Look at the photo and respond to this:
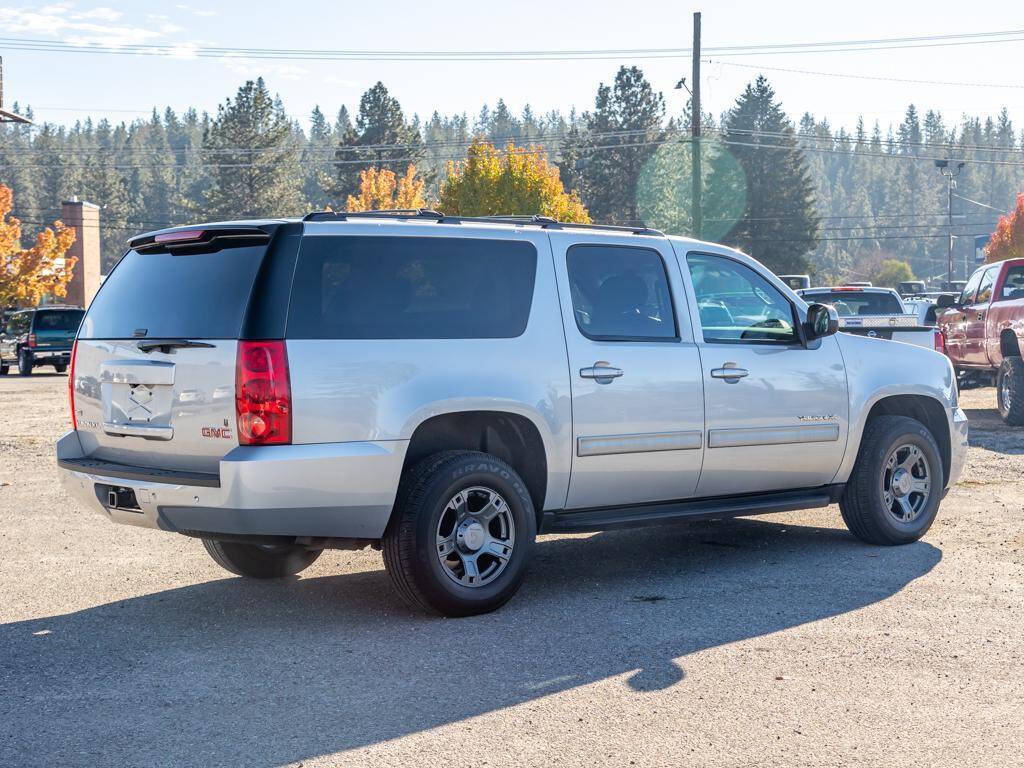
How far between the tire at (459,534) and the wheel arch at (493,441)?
16 centimetres

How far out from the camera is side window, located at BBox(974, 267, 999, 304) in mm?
18312

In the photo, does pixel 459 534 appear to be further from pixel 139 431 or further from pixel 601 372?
pixel 139 431

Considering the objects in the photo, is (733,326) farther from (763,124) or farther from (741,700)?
(763,124)

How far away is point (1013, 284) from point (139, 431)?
14716 millimetres

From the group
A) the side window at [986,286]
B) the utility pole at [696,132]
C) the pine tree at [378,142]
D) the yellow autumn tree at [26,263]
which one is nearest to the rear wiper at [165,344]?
the side window at [986,286]

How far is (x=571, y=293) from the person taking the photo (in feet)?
23.3

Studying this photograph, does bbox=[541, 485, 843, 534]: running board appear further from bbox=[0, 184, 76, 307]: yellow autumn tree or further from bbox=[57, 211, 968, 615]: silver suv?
bbox=[0, 184, 76, 307]: yellow autumn tree

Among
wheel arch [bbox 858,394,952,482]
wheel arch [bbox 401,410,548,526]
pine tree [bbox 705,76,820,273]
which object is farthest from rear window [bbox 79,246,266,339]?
pine tree [bbox 705,76,820,273]

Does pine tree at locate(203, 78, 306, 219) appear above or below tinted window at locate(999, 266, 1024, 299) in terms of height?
above

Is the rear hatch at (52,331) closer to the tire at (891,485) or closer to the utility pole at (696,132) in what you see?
the utility pole at (696,132)

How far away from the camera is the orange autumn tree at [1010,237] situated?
251 ft

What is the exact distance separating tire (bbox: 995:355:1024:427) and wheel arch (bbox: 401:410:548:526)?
37.0 feet

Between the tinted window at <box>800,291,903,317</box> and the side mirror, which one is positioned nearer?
the side mirror

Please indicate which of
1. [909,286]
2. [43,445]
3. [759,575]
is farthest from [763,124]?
[759,575]
